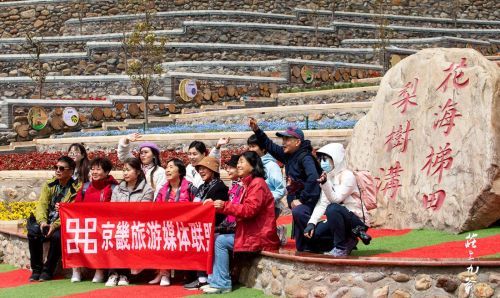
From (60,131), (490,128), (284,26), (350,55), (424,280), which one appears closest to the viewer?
(424,280)

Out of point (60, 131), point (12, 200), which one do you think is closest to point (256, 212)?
point (12, 200)

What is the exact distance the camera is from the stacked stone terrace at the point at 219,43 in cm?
3008

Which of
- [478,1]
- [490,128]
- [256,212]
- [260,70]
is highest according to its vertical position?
[478,1]

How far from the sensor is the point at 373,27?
38562 millimetres

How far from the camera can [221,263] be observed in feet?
36.3

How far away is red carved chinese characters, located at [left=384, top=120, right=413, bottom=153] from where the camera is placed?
43.7ft

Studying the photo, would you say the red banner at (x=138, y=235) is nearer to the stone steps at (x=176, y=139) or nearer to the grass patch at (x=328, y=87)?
the stone steps at (x=176, y=139)

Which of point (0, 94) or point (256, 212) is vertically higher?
point (0, 94)

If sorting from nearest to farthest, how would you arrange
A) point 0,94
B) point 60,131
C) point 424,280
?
point 424,280, point 60,131, point 0,94

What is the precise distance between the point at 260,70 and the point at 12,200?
50.9 feet

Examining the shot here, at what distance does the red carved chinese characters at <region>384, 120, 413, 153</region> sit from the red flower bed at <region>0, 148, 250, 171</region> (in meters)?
6.13

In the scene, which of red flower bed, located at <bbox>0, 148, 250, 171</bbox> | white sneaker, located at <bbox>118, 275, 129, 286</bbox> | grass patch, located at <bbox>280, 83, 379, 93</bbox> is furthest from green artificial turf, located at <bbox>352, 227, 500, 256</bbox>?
grass patch, located at <bbox>280, 83, 379, 93</bbox>

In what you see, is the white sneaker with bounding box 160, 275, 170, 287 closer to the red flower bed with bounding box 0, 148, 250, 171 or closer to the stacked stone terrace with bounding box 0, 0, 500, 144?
the red flower bed with bounding box 0, 148, 250, 171

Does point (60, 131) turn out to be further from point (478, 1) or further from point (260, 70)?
point (478, 1)
